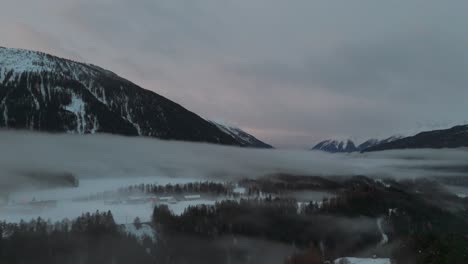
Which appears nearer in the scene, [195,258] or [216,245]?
[195,258]

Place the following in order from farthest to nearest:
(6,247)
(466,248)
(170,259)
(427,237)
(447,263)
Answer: (170,259) → (6,247) → (427,237) → (466,248) → (447,263)

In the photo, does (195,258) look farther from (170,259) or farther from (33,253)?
(33,253)

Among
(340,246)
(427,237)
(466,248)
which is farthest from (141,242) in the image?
(466,248)

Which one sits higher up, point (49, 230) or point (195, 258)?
point (49, 230)

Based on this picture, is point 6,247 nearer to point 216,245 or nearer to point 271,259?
point 216,245

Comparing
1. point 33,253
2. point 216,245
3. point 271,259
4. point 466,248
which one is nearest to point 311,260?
point 466,248

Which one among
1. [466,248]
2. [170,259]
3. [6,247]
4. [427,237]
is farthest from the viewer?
[170,259]
